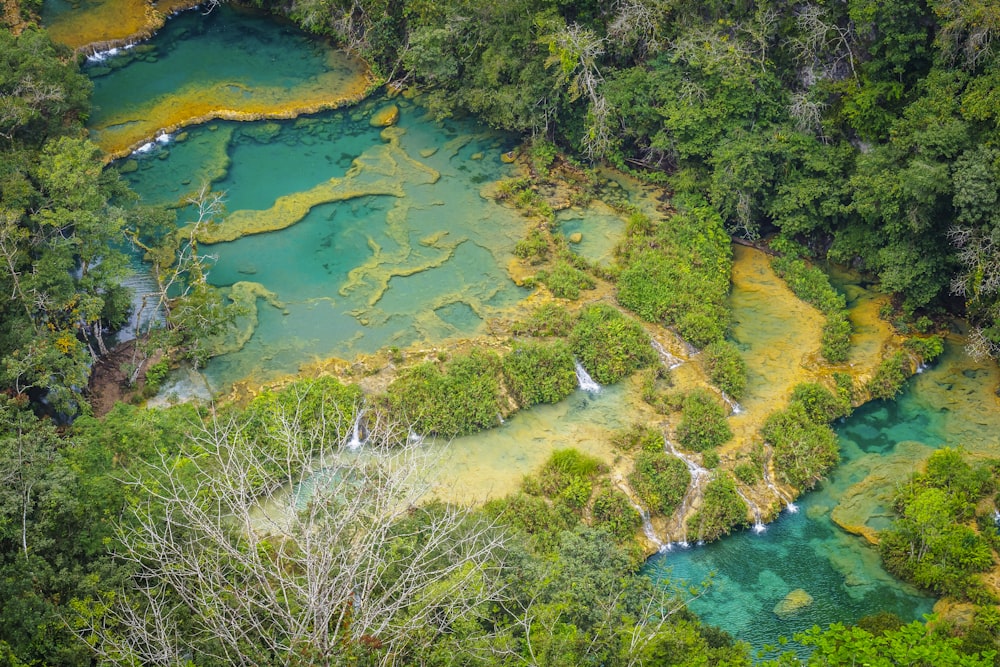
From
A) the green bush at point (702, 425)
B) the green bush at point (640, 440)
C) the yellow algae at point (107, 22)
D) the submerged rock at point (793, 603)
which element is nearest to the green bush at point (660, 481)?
the green bush at point (640, 440)

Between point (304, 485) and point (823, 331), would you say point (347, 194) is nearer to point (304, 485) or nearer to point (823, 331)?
point (304, 485)

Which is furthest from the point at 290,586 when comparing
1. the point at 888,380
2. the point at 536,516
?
the point at 888,380

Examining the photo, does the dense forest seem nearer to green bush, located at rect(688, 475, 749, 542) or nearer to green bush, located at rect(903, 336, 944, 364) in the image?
green bush, located at rect(688, 475, 749, 542)

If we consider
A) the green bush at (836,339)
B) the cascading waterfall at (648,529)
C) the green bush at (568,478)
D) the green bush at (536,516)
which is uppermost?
the green bush at (836,339)

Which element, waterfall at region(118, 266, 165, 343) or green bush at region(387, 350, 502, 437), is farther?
waterfall at region(118, 266, 165, 343)

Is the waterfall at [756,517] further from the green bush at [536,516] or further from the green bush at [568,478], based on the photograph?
the green bush at [536,516]

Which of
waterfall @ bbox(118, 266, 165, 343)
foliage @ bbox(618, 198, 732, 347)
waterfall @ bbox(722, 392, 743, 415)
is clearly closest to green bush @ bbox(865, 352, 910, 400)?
waterfall @ bbox(722, 392, 743, 415)

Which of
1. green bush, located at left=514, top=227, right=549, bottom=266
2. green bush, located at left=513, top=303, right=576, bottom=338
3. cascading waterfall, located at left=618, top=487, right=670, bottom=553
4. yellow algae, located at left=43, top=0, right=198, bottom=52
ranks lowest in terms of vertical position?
cascading waterfall, located at left=618, top=487, right=670, bottom=553
